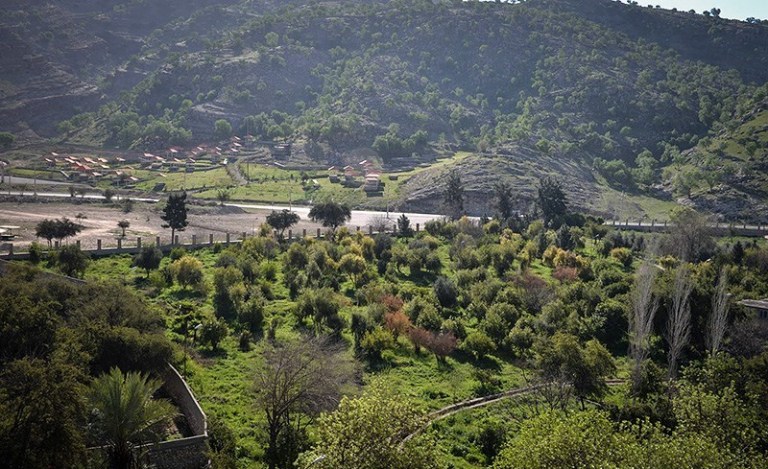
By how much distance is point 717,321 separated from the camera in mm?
36844

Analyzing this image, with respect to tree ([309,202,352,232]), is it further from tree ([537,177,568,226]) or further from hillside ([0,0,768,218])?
hillside ([0,0,768,218])

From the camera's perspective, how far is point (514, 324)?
139ft

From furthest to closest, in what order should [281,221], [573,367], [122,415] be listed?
[281,221] < [573,367] < [122,415]

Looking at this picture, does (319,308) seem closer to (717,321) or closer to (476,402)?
(476,402)

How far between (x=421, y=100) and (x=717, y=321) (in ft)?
439

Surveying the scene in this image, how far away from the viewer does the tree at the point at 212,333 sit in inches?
1394

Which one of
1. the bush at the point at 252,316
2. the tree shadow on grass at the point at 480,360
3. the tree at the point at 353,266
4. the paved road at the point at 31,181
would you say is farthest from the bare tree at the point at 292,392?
the paved road at the point at 31,181

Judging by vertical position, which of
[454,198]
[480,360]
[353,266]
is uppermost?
[454,198]

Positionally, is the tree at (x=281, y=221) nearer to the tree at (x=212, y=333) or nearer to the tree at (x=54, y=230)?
the tree at (x=54, y=230)

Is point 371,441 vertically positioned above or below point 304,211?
below

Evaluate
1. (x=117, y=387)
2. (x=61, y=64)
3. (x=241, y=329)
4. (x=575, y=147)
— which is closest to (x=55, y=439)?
(x=117, y=387)

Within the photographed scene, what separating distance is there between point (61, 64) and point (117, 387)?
19195 cm

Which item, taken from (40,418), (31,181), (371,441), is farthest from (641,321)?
(31,181)

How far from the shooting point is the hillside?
12900cm
